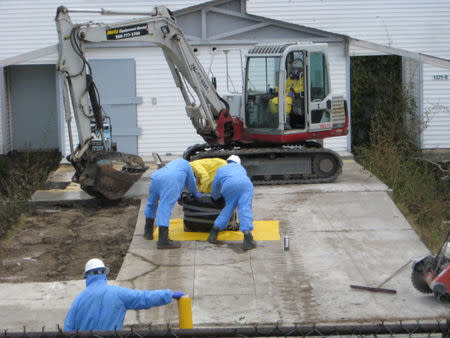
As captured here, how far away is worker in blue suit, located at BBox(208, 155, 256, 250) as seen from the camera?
11.4 metres

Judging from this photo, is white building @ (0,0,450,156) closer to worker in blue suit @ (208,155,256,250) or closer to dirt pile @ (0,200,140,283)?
dirt pile @ (0,200,140,283)

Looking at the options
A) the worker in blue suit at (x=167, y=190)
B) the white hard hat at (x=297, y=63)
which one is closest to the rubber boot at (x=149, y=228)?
the worker in blue suit at (x=167, y=190)

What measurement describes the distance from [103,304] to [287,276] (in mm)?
4637

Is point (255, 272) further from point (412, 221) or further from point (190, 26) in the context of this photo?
point (190, 26)

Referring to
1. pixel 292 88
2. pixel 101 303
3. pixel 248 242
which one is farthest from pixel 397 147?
pixel 101 303

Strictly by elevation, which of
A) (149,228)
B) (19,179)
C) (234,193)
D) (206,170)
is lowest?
(149,228)

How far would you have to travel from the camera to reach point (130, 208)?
14961mm

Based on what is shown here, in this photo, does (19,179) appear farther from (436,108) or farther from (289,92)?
(436,108)

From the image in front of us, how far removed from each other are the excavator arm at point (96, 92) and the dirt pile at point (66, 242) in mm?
595

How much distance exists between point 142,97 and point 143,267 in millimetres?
10122

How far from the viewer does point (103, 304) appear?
20.6ft

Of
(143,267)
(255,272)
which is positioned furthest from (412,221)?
(143,267)

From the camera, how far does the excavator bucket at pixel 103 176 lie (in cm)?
1414

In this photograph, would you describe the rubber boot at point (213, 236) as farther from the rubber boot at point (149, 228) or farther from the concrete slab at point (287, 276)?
the rubber boot at point (149, 228)
